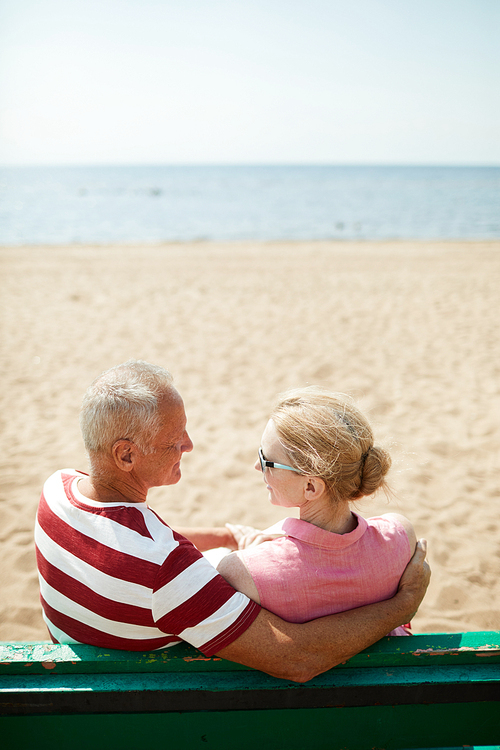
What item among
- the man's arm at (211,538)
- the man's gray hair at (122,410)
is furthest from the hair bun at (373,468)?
the man's arm at (211,538)

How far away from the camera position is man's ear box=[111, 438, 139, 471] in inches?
59.1

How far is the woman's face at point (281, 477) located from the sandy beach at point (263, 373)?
0.42 meters

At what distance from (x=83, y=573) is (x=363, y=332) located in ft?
21.9

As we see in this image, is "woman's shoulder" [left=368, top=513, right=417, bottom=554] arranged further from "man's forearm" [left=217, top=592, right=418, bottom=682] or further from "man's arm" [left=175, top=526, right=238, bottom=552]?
"man's arm" [left=175, top=526, right=238, bottom=552]

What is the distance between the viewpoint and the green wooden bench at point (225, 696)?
125 centimetres

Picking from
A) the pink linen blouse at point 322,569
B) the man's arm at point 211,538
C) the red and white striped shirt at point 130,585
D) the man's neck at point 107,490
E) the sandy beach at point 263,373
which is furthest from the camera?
the sandy beach at point 263,373

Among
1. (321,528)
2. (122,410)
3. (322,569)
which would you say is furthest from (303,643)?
(122,410)

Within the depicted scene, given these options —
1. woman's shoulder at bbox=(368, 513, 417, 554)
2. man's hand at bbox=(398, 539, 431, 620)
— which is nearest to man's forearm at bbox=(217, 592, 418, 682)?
man's hand at bbox=(398, 539, 431, 620)

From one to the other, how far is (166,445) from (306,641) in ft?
2.28

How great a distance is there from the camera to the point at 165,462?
1.62 m

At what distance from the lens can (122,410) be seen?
58.8 inches

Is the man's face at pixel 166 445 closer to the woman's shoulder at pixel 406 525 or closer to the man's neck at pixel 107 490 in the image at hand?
the man's neck at pixel 107 490

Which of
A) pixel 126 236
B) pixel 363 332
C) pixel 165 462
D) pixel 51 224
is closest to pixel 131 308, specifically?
pixel 363 332

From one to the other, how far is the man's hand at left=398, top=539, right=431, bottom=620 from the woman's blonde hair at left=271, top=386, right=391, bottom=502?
0.25 meters
